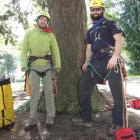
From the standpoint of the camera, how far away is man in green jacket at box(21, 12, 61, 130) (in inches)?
327

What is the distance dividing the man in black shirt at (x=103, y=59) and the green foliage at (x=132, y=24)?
120 ft

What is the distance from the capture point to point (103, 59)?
780 cm

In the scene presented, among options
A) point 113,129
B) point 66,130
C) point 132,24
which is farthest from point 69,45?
point 132,24

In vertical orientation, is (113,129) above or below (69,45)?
below

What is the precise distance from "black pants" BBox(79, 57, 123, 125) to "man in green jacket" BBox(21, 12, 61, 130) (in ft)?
2.22

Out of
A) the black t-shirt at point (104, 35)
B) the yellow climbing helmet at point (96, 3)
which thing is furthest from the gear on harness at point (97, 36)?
the yellow climbing helmet at point (96, 3)

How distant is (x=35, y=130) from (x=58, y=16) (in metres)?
2.77

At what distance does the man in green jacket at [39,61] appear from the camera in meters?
8.30

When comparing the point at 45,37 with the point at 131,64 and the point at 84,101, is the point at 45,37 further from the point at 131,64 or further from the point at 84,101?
the point at 131,64

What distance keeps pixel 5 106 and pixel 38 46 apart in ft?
4.61

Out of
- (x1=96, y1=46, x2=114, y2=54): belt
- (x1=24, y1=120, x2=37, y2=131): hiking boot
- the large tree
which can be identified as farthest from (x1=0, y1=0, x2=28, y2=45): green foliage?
(x1=96, y1=46, x2=114, y2=54): belt

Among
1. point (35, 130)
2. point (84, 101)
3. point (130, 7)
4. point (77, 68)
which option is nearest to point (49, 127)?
point (35, 130)

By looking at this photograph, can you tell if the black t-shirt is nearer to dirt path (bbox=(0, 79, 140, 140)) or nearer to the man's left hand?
the man's left hand

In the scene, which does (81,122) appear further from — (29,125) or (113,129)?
(29,125)
